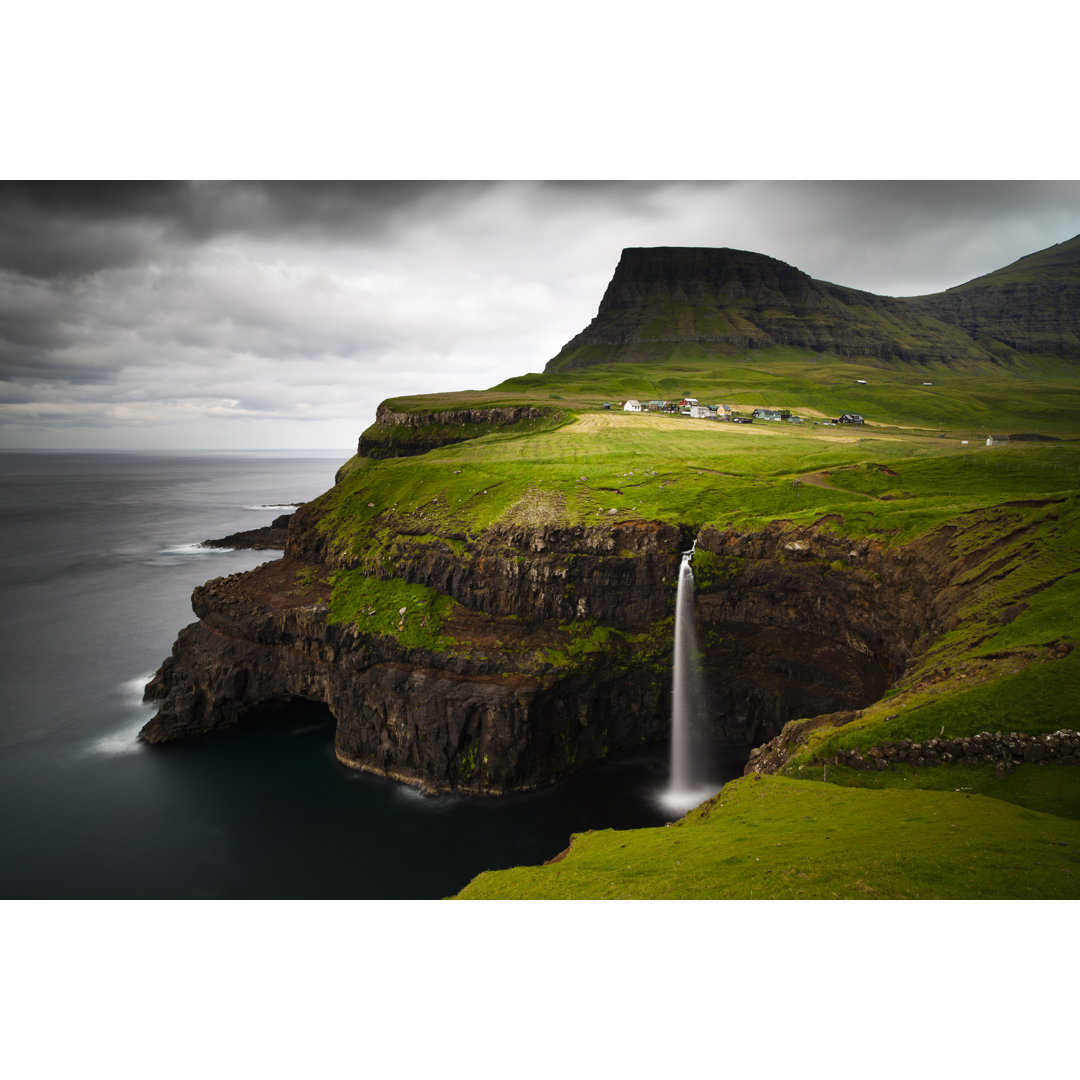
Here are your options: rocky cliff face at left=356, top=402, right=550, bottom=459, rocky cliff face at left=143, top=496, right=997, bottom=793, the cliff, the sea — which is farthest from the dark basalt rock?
rocky cliff face at left=143, top=496, right=997, bottom=793

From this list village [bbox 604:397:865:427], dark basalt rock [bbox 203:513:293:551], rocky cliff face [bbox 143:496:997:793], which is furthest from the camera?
dark basalt rock [bbox 203:513:293:551]

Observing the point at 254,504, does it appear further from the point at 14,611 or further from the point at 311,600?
the point at 311,600

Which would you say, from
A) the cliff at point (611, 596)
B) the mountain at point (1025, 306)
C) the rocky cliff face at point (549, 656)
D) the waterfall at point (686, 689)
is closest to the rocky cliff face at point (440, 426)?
the cliff at point (611, 596)

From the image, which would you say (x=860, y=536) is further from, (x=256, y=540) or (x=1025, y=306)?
(x=256, y=540)

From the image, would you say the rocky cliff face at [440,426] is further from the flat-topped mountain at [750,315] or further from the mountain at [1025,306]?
the flat-topped mountain at [750,315]

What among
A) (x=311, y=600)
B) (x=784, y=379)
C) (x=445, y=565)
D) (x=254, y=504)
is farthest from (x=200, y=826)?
(x=254, y=504)

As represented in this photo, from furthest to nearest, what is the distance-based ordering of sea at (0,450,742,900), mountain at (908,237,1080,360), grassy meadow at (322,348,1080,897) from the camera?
mountain at (908,237,1080,360) < sea at (0,450,742,900) < grassy meadow at (322,348,1080,897)

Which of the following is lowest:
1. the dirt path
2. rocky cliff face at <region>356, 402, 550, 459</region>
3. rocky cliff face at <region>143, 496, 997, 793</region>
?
rocky cliff face at <region>143, 496, 997, 793</region>

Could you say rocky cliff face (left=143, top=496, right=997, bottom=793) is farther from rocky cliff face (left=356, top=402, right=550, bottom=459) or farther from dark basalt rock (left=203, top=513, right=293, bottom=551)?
dark basalt rock (left=203, top=513, right=293, bottom=551)
